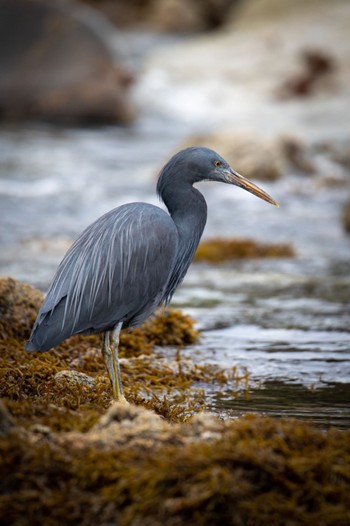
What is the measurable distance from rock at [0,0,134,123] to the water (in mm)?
903

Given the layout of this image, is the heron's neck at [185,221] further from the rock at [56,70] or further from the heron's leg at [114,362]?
the rock at [56,70]

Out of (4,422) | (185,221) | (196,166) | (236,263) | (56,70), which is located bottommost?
(4,422)

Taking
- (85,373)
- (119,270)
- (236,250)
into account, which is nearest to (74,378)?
(85,373)

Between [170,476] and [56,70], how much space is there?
18558mm

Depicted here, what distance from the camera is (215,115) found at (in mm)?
22812

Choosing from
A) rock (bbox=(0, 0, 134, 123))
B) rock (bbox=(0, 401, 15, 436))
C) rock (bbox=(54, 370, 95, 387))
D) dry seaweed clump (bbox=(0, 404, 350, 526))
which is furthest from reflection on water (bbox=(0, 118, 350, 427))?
rock (bbox=(0, 401, 15, 436))

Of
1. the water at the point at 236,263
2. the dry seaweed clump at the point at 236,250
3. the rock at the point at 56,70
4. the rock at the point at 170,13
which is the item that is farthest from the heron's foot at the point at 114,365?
the rock at the point at 170,13

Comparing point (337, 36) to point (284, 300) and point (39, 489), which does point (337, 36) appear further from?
point (39, 489)

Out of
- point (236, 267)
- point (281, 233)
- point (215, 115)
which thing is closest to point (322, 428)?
point (236, 267)

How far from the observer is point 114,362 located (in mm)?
4523

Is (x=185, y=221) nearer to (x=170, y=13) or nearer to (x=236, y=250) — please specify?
(x=236, y=250)

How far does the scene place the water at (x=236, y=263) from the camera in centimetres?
540

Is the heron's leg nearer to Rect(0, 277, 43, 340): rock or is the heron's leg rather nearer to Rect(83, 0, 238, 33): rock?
Rect(0, 277, 43, 340): rock

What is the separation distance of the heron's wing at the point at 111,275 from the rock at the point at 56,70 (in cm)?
1645
